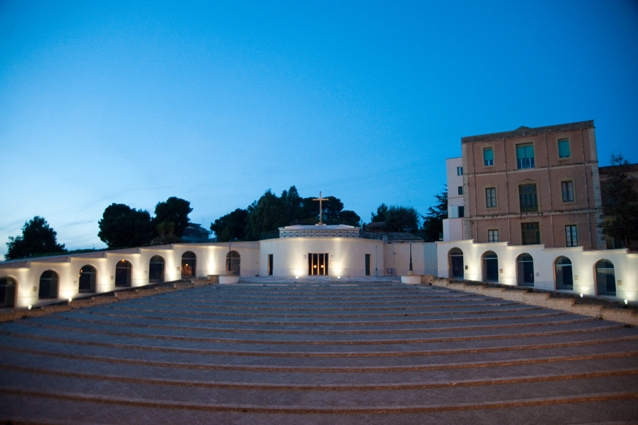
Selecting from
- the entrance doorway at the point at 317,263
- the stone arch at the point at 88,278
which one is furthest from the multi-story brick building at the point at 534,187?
the stone arch at the point at 88,278

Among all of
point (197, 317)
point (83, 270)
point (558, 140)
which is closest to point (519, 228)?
point (558, 140)

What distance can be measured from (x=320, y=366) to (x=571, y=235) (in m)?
22.5

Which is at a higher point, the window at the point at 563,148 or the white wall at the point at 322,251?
the window at the point at 563,148

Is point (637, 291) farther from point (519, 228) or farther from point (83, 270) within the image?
point (83, 270)

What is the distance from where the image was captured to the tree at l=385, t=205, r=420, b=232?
163ft

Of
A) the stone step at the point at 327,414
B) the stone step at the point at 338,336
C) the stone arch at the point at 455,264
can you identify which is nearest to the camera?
the stone step at the point at 327,414

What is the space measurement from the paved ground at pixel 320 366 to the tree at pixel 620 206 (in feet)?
34.1

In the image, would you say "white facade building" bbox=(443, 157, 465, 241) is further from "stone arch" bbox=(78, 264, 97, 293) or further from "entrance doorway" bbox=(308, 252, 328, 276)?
"stone arch" bbox=(78, 264, 97, 293)

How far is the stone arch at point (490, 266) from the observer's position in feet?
80.8

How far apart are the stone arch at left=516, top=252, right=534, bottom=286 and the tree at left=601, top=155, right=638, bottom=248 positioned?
4.33 m

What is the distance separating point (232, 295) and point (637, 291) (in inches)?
715

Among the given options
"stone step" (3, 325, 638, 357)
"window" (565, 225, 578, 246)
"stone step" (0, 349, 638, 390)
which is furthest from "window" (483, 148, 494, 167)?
"stone step" (0, 349, 638, 390)

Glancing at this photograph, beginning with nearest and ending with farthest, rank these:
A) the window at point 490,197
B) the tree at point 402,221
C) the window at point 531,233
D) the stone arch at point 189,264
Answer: the window at point 531,233 → the window at point 490,197 → the stone arch at point 189,264 → the tree at point 402,221

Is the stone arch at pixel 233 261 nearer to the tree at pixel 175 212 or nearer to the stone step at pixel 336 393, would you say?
the tree at pixel 175 212
